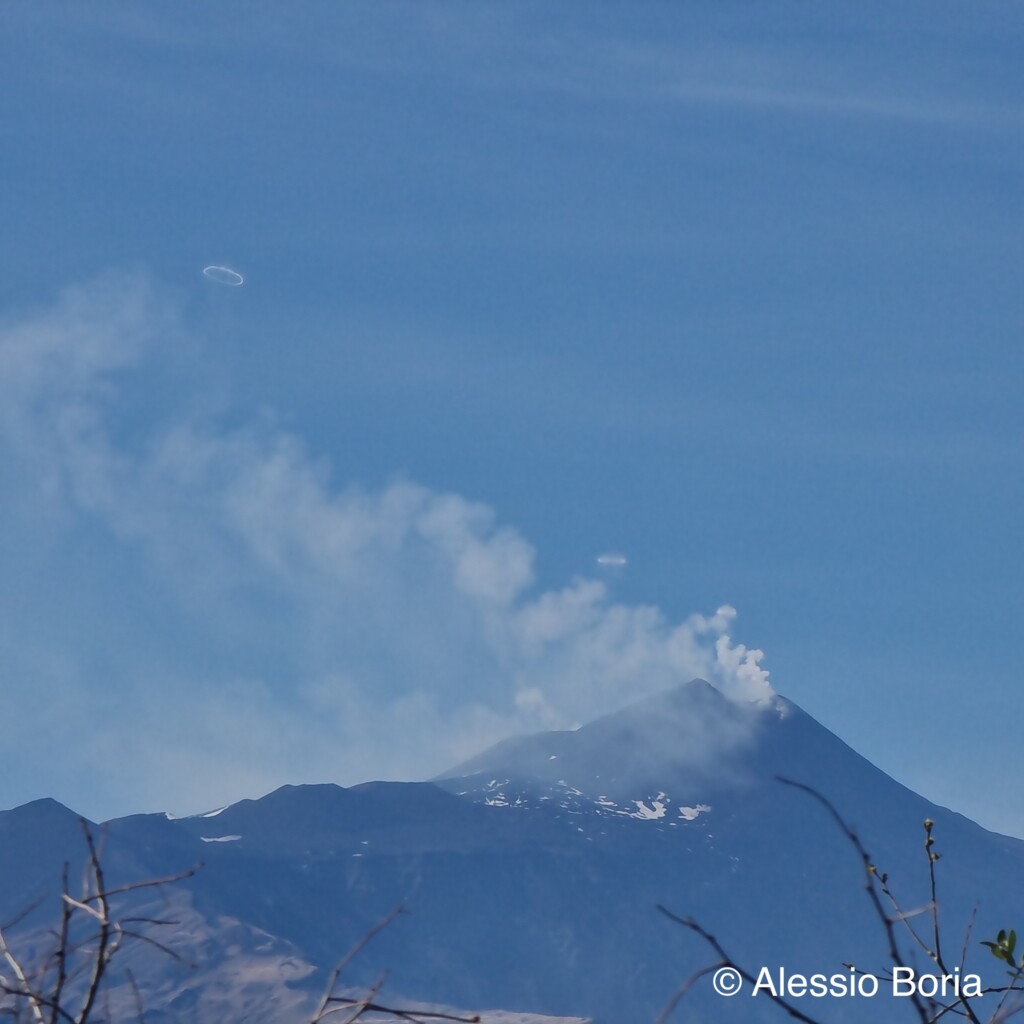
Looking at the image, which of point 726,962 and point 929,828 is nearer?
point 726,962

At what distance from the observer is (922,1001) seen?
5922 millimetres

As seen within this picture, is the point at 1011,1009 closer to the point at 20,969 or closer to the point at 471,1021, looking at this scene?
the point at 471,1021

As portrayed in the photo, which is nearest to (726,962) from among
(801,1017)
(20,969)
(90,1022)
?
(801,1017)

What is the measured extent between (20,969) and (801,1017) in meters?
3.21

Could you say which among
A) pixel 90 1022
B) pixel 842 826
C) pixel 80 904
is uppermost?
pixel 842 826

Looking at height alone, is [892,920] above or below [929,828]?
below

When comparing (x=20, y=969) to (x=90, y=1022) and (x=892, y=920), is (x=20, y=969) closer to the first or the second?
(x=90, y=1022)

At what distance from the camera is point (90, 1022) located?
597 cm

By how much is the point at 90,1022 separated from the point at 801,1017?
2726 millimetres

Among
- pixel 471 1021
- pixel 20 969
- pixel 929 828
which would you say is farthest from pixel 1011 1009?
pixel 20 969

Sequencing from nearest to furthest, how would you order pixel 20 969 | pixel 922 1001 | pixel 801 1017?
pixel 801 1017
pixel 922 1001
pixel 20 969

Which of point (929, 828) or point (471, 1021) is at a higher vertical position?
point (929, 828)

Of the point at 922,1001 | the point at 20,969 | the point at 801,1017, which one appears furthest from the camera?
the point at 20,969

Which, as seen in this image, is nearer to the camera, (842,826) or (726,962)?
(726,962)
